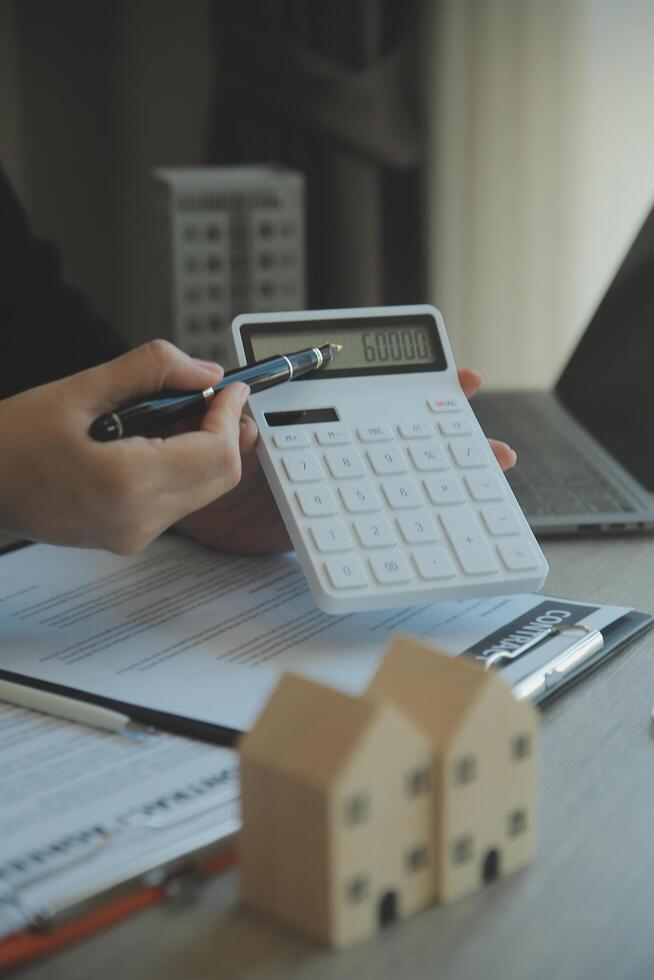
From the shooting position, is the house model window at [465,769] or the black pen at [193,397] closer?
the house model window at [465,769]

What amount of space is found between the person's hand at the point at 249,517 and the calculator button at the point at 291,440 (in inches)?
2.8

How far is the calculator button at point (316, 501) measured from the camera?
695 mm

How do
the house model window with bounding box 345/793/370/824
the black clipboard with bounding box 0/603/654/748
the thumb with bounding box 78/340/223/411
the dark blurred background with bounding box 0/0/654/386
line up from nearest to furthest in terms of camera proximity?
the house model window with bounding box 345/793/370/824, the black clipboard with bounding box 0/603/654/748, the thumb with bounding box 78/340/223/411, the dark blurred background with bounding box 0/0/654/386

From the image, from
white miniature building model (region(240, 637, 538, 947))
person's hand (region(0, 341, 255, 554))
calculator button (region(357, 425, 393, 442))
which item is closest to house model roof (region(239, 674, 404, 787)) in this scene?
white miniature building model (region(240, 637, 538, 947))

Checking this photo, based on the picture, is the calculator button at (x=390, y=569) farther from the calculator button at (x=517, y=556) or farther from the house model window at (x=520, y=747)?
the house model window at (x=520, y=747)

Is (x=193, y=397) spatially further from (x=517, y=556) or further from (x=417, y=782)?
(x=417, y=782)

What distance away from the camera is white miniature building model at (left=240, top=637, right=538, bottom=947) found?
0.40 meters

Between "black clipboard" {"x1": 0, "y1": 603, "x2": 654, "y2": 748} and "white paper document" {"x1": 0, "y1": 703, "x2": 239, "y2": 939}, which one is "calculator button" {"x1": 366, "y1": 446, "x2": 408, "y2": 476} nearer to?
"black clipboard" {"x1": 0, "y1": 603, "x2": 654, "y2": 748}

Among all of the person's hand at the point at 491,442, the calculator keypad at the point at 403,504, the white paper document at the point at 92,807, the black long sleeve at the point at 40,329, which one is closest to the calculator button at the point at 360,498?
the calculator keypad at the point at 403,504

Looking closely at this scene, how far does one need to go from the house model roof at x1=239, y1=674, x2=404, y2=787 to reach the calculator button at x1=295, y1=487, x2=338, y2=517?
0.88ft

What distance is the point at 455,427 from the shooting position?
77 cm

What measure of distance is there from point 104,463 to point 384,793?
28 cm

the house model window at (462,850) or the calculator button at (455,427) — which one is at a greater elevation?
the calculator button at (455,427)

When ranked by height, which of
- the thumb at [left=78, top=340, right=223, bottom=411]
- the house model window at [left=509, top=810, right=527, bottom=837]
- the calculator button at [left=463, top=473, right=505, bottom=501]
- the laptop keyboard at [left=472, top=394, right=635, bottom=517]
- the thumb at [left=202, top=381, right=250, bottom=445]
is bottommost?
the laptop keyboard at [left=472, top=394, right=635, bottom=517]
